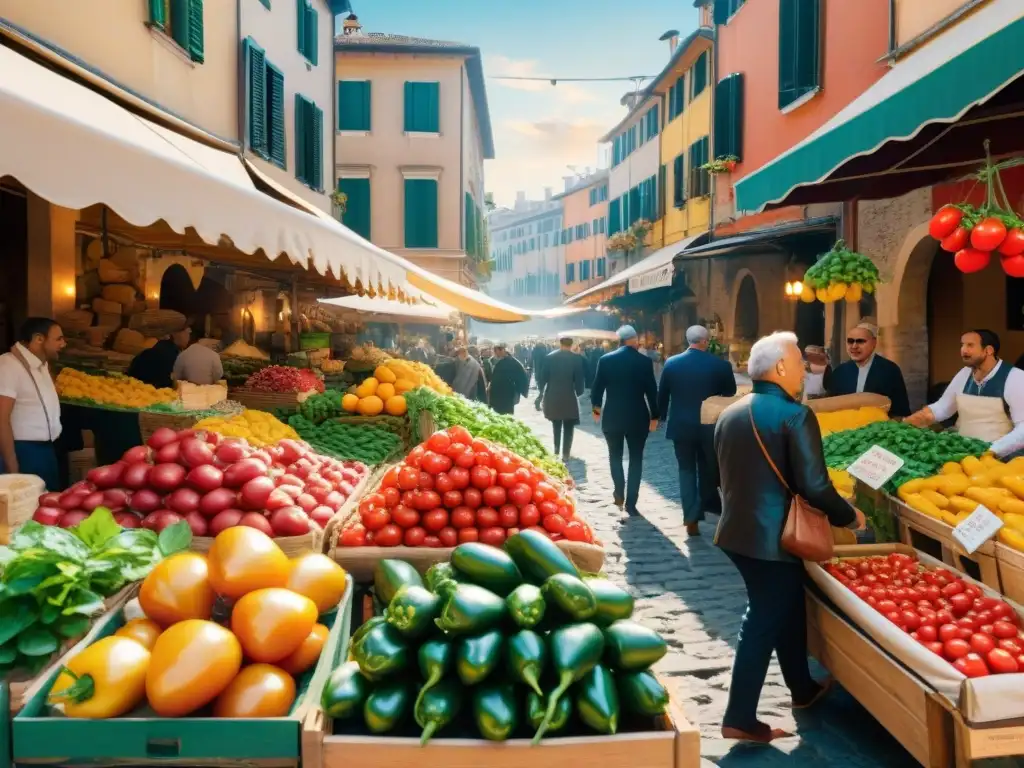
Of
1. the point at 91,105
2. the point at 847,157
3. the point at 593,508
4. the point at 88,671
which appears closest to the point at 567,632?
the point at 88,671

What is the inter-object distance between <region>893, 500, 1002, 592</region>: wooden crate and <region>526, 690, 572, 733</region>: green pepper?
2.88 m

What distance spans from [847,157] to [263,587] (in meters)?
3.83

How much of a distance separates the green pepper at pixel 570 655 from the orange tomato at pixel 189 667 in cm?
88

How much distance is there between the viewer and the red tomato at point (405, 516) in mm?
3744

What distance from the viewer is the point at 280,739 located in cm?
219

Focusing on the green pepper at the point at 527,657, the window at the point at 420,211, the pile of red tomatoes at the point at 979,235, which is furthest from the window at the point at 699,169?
the green pepper at the point at 527,657

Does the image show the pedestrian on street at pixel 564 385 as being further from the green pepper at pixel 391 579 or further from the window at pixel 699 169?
the window at pixel 699 169

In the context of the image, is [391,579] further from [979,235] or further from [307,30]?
[307,30]

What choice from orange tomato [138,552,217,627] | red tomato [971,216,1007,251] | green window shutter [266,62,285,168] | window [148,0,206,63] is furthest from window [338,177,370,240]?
orange tomato [138,552,217,627]

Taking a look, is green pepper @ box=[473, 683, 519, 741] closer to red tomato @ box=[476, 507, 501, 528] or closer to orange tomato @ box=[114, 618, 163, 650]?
orange tomato @ box=[114, 618, 163, 650]

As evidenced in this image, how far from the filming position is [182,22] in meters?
9.72

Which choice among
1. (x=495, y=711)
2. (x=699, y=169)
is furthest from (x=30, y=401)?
(x=699, y=169)

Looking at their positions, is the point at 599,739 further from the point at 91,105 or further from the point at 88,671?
the point at 91,105

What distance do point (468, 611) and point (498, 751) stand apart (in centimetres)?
37
